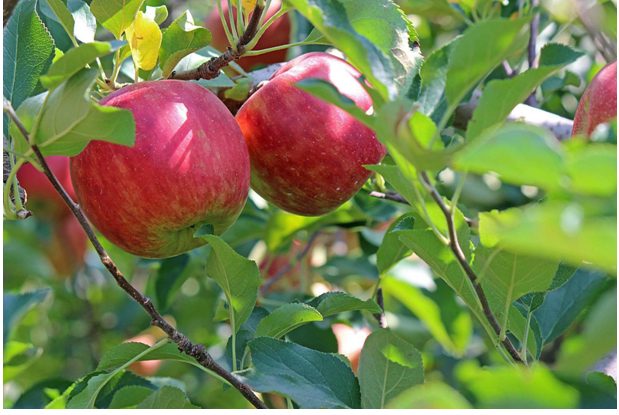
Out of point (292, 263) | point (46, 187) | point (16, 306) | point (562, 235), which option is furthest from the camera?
point (292, 263)

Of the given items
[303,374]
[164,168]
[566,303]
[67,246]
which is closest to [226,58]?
Answer: [164,168]

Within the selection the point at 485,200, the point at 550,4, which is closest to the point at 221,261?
the point at 550,4

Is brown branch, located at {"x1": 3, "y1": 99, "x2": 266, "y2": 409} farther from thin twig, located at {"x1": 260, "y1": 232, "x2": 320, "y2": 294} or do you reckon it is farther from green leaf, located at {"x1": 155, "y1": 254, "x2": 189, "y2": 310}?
thin twig, located at {"x1": 260, "y1": 232, "x2": 320, "y2": 294}

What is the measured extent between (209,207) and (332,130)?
0.18 m

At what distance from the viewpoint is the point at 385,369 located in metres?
0.89

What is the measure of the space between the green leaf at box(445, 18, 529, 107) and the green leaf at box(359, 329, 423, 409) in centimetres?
34

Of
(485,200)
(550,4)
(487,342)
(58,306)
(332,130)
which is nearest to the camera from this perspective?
(332,130)

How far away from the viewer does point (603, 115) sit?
911 mm

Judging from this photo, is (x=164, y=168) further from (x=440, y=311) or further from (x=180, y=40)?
(x=440, y=311)

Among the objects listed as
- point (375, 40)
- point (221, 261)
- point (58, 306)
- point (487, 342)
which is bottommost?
point (58, 306)

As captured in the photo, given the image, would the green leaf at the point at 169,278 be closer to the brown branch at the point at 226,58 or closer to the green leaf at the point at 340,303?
the brown branch at the point at 226,58

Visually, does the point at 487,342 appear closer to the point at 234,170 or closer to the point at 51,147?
the point at 234,170

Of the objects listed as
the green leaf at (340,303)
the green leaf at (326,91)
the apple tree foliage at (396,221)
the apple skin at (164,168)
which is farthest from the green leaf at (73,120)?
the green leaf at (340,303)

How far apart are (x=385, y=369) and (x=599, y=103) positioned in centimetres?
36
